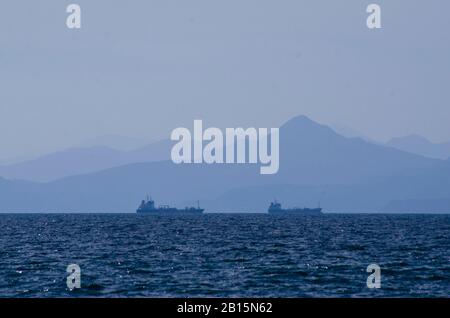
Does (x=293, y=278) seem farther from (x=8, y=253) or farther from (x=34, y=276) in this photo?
(x=8, y=253)

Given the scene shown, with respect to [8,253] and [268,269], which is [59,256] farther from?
[268,269]

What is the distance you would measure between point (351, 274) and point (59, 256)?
28099 mm

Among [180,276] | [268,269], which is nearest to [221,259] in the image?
[268,269]

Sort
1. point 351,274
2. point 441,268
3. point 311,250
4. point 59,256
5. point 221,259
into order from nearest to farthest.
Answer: point 351,274 < point 441,268 < point 221,259 < point 59,256 < point 311,250

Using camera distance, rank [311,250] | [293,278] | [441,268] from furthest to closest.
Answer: [311,250] < [441,268] < [293,278]
